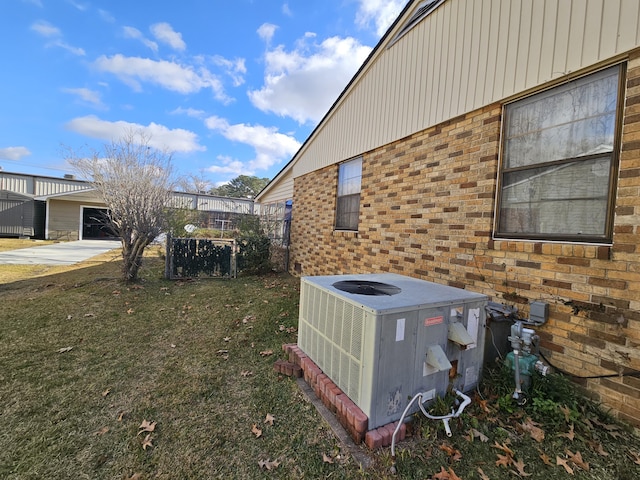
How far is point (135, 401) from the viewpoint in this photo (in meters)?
2.56

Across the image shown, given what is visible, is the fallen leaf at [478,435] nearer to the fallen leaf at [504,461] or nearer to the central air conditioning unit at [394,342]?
the fallen leaf at [504,461]

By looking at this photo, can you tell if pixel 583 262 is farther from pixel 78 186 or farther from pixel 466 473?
pixel 78 186

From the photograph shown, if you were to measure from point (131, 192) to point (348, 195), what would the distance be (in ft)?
17.3

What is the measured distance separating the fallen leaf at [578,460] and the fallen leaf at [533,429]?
0.16m

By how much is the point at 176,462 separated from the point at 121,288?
5673 mm

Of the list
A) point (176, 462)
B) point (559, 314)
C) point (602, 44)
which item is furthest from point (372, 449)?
point (602, 44)

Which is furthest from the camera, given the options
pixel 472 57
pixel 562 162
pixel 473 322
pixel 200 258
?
pixel 200 258

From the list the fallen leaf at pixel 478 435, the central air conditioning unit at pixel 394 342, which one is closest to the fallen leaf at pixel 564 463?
the fallen leaf at pixel 478 435

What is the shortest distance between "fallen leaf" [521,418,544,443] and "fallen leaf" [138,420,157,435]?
2891 millimetres

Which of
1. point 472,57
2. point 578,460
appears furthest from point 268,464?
point 472,57

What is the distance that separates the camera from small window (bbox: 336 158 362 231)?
5715mm

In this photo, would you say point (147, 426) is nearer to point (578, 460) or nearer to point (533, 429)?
point (533, 429)

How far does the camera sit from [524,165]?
295cm

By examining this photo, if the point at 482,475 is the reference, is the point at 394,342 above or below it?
above
